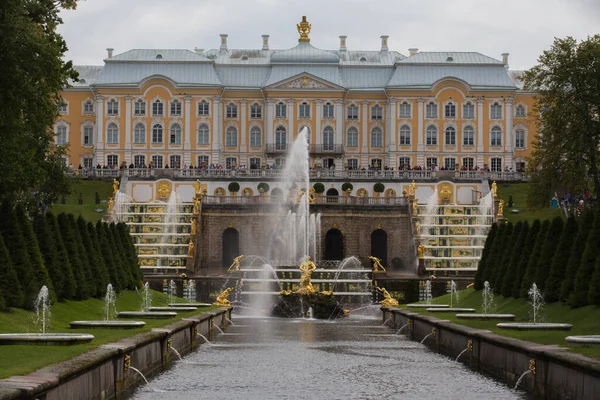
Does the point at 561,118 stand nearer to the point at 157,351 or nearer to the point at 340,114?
the point at 157,351

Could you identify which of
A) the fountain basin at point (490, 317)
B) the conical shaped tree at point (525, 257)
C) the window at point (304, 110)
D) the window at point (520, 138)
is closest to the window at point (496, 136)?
the window at point (520, 138)

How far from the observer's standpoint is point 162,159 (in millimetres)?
103188

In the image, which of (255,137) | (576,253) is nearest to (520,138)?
(255,137)

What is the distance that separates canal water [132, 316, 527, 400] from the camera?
20344 millimetres

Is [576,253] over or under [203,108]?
A: under

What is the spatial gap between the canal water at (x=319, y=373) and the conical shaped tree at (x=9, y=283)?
4000mm

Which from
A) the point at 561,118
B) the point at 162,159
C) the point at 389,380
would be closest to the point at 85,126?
the point at 162,159

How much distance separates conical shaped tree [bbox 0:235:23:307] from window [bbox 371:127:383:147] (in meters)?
79.3

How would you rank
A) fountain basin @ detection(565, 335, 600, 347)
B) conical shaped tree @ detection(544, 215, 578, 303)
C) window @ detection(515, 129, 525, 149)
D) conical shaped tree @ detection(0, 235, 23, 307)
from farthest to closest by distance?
window @ detection(515, 129, 525, 149)
conical shaped tree @ detection(544, 215, 578, 303)
conical shaped tree @ detection(0, 235, 23, 307)
fountain basin @ detection(565, 335, 600, 347)

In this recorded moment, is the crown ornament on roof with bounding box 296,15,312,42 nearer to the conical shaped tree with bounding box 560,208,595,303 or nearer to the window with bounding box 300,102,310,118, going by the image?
the window with bounding box 300,102,310,118

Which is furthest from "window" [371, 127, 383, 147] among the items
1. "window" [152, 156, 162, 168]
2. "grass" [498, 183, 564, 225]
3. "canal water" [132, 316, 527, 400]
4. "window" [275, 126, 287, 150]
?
"canal water" [132, 316, 527, 400]

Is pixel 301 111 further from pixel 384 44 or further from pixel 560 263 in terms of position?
pixel 560 263

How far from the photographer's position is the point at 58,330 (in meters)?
24.7

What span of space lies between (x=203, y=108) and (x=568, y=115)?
162ft
